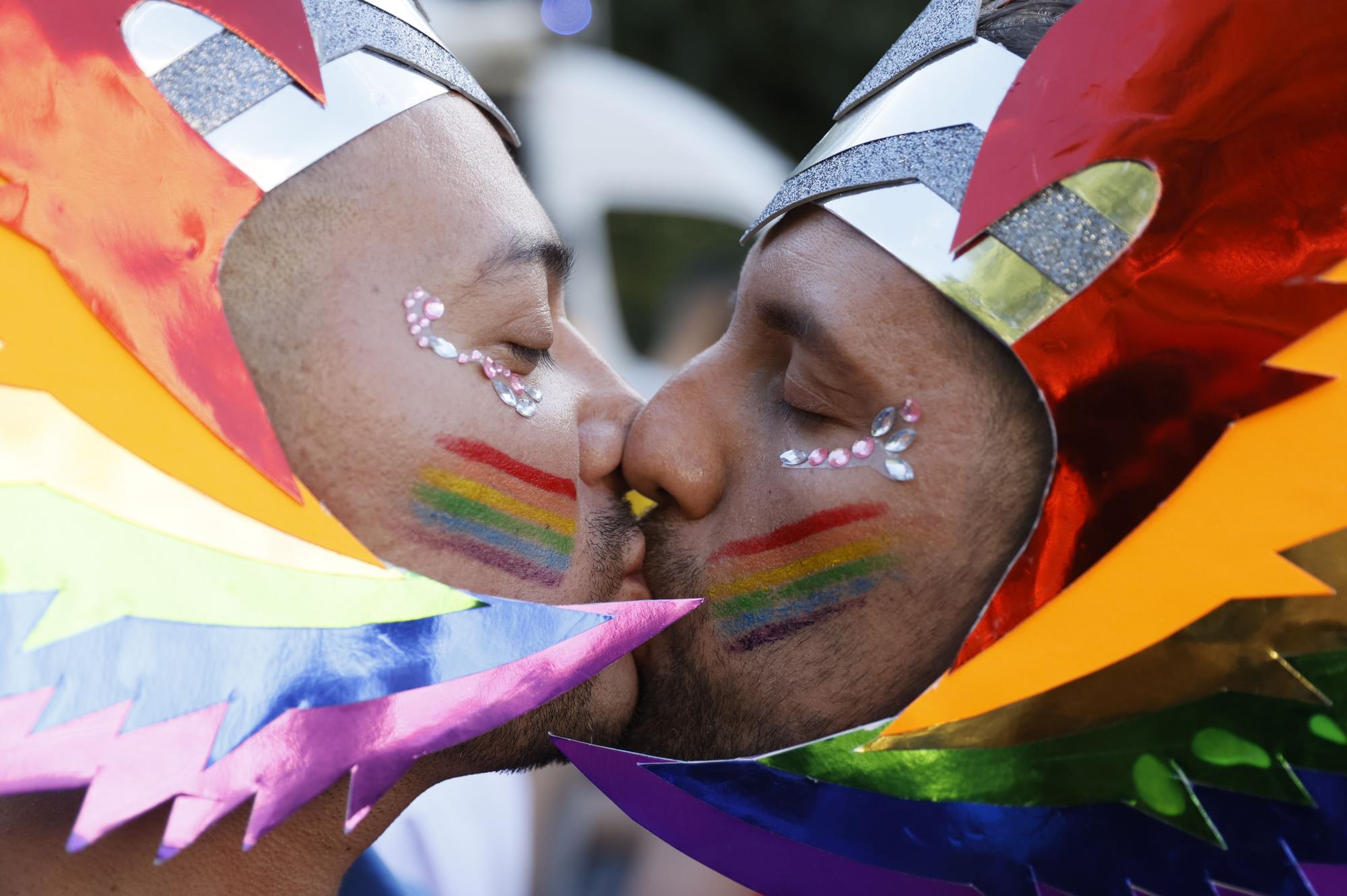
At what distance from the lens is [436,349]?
1.84 m

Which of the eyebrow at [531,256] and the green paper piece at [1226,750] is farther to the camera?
the eyebrow at [531,256]

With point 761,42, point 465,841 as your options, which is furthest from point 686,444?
point 761,42

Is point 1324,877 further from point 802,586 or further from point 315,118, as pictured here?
point 315,118

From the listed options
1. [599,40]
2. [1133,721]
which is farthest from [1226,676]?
[599,40]

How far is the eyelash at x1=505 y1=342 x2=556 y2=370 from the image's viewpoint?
196cm

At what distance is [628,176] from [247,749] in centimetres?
632

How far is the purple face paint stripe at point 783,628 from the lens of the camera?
1883mm

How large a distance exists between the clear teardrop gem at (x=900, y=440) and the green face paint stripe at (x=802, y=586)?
158mm

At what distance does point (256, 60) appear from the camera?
1.70 m

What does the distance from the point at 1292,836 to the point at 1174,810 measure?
0.14 meters

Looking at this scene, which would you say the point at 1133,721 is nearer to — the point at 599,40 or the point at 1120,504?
the point at 1120,504

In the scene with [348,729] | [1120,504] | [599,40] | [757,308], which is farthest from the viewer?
[599,40]

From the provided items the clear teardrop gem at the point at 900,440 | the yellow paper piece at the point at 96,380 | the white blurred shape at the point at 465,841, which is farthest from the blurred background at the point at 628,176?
the yellow paper piece at the point at 96,380

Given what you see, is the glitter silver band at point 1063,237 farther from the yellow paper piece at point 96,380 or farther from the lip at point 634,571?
the yellow paper piece at point 96,380
